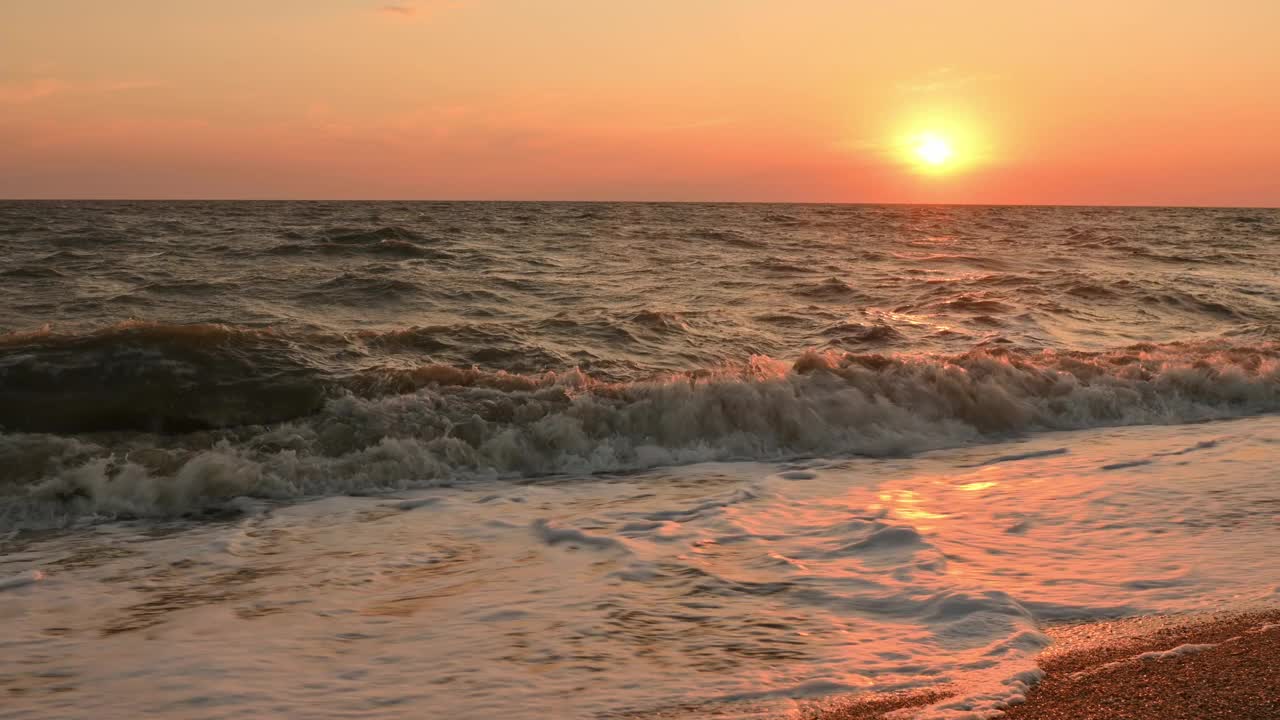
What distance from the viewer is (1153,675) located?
3.45 m

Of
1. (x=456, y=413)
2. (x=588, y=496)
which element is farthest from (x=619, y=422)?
(x=588, y=496)

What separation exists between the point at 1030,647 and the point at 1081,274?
776 inches

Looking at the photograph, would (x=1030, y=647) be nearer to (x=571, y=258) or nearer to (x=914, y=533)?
(x=914, y=533)

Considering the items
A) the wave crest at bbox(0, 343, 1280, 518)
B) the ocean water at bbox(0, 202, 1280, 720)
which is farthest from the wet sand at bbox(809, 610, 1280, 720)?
the wave crest at bbox(0, 343, 1280, 518)

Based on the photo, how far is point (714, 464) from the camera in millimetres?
7766

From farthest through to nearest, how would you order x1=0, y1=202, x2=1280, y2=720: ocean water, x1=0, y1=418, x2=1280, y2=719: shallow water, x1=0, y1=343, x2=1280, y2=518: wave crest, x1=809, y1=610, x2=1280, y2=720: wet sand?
1. x1=0, y1=343, x2=1280, y2=518: wave crest
2. x1=0, y1=202, x2=1280, y2=720: ocean water
3. x1=0, y1=418, x2=1280, y2=719: shallow water
4. x1=809, y1=610, x2=1280, y2=720: wet sand

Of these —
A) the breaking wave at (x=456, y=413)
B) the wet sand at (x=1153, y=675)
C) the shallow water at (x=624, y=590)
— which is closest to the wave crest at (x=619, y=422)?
the breaking wave at (x=456, y=413)

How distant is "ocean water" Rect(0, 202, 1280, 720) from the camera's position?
3.76 metres

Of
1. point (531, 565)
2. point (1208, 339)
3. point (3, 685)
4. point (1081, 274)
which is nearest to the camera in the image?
point (3, 685)

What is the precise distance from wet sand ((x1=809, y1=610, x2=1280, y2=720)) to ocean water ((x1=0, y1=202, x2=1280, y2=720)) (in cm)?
11

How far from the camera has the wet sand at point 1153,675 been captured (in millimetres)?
3186

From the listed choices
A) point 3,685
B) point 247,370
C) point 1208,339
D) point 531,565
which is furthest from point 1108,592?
point 1208,339

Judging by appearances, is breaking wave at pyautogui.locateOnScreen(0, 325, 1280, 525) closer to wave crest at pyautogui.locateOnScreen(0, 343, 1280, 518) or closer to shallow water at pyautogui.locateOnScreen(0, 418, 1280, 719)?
wave crest at pyautogui.locateOnScreen(0, 343, 1280, 518)

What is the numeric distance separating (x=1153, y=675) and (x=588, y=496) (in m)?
3.85
